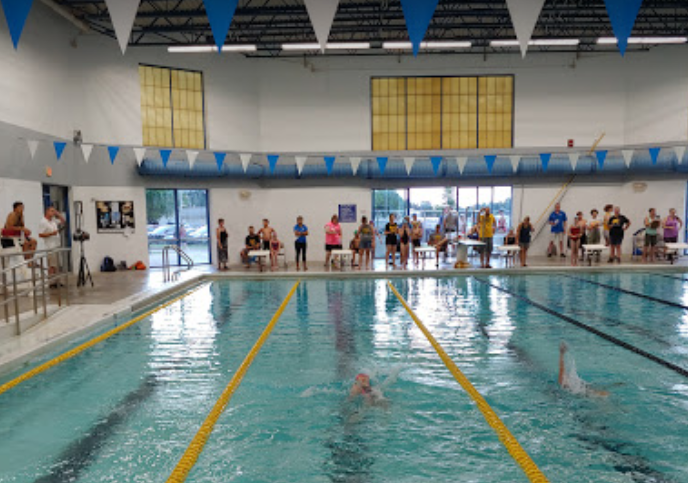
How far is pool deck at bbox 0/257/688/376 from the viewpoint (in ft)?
18.3

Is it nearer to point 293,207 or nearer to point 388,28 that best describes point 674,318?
point 388,28

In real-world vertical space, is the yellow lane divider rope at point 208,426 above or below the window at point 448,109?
below

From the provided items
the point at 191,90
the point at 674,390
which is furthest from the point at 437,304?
the point at 191,90

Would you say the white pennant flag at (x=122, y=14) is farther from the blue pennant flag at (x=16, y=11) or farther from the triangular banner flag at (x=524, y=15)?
the triangular banner flag at (x=524, y=15)

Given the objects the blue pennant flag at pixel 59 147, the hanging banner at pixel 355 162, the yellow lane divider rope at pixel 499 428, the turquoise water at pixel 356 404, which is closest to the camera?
the yellow lane divider rope at pixel 499 428

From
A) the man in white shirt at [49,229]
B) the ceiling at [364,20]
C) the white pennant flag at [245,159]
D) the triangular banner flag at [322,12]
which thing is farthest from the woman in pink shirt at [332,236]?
the triangular banner flag at [322,12]

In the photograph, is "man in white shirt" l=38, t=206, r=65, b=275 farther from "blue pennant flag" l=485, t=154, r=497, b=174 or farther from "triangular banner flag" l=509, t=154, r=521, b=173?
"triangular banner flag" l=509, t=154, r=521, b=173

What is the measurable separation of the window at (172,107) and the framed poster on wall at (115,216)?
6.68ft

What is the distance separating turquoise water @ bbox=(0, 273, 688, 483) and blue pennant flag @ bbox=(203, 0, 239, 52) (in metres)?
3.91

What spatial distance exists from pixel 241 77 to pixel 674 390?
1453cm

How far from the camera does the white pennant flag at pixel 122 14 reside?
5.27 meters

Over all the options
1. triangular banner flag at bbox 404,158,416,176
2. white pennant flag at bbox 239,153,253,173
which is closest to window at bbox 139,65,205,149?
white pennant flag at bbox 239,153,253,173

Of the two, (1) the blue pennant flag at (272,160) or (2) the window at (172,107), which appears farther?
(1) the blue pennant flag at (272,160)

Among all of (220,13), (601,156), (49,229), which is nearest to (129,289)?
(49,229)
